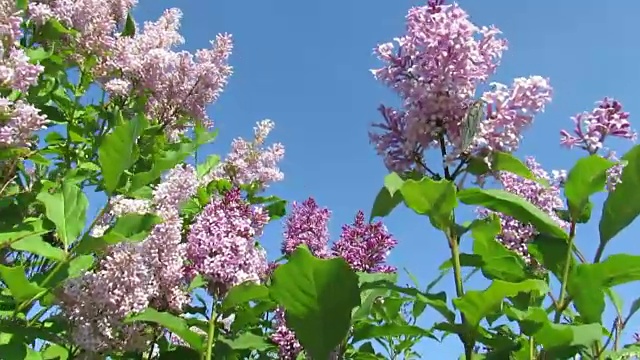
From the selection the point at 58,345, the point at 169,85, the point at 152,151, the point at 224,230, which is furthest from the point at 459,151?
the point at 169,85

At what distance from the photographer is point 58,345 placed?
2.10m

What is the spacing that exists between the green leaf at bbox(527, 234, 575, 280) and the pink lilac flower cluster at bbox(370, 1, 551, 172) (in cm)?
26

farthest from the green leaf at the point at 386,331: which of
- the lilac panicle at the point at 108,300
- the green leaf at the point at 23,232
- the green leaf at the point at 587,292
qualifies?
the green leaf at the point at 23,232

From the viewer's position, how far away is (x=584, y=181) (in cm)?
171

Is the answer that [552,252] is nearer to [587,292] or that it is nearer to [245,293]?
[587,292]

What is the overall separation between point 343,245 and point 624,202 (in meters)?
1.03

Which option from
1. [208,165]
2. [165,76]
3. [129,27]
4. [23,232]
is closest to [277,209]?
[208,165]

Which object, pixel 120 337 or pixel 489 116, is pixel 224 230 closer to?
pixel 120 337

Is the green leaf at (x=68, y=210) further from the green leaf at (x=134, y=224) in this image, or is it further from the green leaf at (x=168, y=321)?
the green leaf at (x=168, y=321)

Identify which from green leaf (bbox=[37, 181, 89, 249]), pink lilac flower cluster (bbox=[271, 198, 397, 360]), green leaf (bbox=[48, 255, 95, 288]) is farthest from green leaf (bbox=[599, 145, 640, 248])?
green leaf (bbox=[37, 181, 89, 249])

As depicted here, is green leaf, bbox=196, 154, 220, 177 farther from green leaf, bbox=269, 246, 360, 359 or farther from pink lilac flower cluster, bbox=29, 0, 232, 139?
green leaf, bbox=269, 246, 360, 359

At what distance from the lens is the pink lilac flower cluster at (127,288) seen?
191 cm

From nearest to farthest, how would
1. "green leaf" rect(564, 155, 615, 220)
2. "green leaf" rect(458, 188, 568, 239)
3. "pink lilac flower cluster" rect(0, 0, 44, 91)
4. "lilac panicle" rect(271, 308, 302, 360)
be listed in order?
"green leaf" rect(458, 188, 568, 239), "green leaf" rect(564, 155, 615, 220), "pink lilac flower cluster" rect(0, 0, 44, 91), "lilac panicle" rect(271, 308, 302, 360)

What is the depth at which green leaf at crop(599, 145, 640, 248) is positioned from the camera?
170cm
